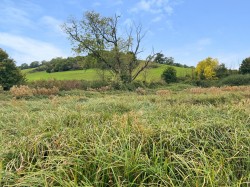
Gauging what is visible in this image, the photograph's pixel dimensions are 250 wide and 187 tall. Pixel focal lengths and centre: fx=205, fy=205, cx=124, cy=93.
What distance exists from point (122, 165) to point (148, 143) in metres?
0.55

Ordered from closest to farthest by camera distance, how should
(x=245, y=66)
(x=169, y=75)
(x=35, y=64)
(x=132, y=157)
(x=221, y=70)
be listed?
(x=132, y=157) → (x=169, y=75) → (x=245, y=66) → (x=221, y=70) → (x=35, y=64)

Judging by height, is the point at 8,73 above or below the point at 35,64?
below

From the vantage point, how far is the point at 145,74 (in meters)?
24.6

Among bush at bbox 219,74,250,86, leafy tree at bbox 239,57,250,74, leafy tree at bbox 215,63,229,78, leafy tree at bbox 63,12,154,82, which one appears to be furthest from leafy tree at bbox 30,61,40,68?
leafy tree at bbox 239,57,250,74

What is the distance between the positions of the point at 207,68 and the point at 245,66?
503 cm

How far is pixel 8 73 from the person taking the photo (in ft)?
57.7

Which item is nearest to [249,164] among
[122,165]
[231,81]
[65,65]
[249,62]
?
[122,165]

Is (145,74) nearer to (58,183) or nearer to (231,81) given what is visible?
(231,81)

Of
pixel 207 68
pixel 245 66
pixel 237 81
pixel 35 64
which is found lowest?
pixel 237 81

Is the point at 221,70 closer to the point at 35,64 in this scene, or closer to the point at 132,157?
the point at 132,157

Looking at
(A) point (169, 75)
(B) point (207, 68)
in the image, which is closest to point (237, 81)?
(B) point (207, 68)

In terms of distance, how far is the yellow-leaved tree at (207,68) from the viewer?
28281 mm

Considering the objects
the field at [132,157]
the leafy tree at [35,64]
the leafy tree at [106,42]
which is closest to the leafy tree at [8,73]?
the leafy tree at [106,42]

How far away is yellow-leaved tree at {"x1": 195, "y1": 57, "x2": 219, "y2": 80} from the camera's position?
92.8ft
